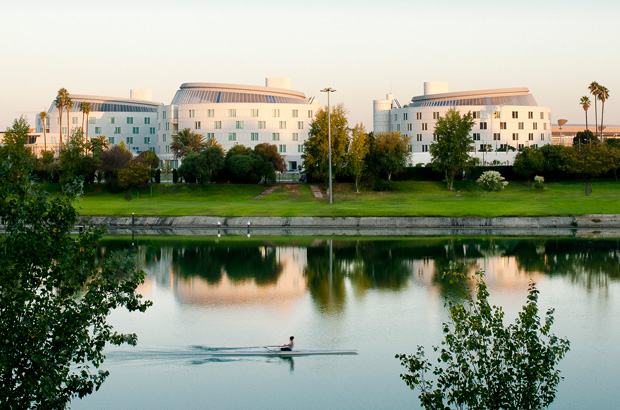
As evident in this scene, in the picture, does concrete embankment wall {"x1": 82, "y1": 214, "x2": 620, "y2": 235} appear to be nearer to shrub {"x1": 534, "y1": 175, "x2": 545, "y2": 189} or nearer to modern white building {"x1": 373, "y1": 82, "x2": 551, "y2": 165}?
shrub {"x1": 534, "y1": 175, "x2": 545, "y2": 189}

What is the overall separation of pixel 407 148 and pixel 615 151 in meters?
23.4

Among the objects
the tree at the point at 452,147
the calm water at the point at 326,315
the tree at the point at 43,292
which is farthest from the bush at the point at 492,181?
the tree at the point at 43,292

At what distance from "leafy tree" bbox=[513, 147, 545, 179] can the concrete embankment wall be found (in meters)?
28.2

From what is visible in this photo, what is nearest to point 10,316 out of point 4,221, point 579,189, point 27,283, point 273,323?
point 27,283

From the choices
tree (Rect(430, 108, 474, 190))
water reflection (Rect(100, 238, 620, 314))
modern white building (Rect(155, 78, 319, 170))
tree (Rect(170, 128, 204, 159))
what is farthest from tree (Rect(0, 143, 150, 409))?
modern white building (Rect(155, 78, 319, 170))

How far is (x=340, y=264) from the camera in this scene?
44406mm

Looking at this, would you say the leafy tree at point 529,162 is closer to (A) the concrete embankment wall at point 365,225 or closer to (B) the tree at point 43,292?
(A) the concrete embankment wall at point 365,225

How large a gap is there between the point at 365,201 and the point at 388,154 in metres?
11.7

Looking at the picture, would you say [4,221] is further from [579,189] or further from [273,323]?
[579,189]

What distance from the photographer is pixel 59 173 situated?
9631 cm

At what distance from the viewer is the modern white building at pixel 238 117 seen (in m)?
141

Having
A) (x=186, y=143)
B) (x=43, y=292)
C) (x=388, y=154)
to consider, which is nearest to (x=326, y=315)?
(x=43, y=292)

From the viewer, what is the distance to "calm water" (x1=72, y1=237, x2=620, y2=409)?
70.3 feet

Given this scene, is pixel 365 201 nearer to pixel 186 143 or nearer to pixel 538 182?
pixel 538 182
